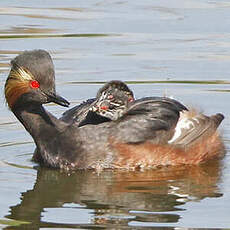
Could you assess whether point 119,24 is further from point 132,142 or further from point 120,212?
point 120,212

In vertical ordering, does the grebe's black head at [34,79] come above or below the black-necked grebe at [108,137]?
above

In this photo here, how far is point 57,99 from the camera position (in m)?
11.6

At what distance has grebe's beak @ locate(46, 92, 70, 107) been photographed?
11556mm

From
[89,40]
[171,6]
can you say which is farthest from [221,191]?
[171,6]

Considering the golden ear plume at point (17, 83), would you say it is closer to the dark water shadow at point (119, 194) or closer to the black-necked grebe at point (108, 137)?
the black-necked grebe at point (108, 137)

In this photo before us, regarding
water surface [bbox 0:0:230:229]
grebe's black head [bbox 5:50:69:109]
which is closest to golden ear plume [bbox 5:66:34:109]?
grebe's black head [bbox 5:50:69:109]

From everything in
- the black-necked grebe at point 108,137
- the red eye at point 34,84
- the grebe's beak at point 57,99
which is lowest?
the black-necked grebe at point 108,137

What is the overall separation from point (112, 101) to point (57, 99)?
96 cm

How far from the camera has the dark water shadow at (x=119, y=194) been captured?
10.2m

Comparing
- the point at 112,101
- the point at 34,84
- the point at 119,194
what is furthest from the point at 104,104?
the point at 119,194

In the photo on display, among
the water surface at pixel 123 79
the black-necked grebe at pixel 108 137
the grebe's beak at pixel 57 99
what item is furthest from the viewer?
the black-necked grebe at pixel 108 137

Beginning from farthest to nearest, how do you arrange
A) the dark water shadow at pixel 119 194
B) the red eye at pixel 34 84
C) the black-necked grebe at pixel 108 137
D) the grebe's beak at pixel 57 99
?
the black-necked grebe at pixel 108 137
the red eye at pixel 34 84
the grebe's beak at pixel 57 99
the dark water shadow at pixel 119 194

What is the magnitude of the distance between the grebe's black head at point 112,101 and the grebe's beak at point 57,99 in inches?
28.9

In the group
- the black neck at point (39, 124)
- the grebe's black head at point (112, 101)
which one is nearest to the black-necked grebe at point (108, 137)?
the black neck at point (39, 124)
